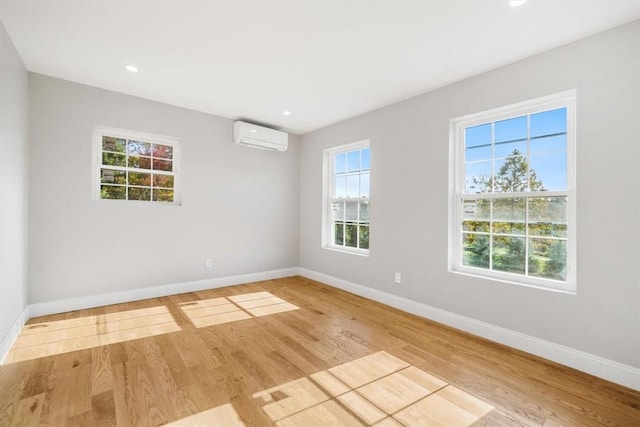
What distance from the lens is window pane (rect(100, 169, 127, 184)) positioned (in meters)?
3.54

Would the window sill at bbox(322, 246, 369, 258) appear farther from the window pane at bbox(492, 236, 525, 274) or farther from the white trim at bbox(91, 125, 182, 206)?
the white trim at bbox(91, 125, 182, 206)

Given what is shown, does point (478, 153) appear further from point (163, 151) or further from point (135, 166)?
point (135, 166)

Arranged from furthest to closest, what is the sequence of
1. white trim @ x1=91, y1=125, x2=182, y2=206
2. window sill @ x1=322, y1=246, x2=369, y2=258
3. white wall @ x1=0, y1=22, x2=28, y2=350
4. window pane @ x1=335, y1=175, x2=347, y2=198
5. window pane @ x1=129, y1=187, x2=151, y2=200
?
window pane @ x1=335, y1=175, x2=347, y2=198 → window sill @ x1=322, y1=246, x2=369, y2=258 → window pane @ x1=129, y1=187, x2=151, y2=200 → white trim @ x1=91, y1=125, x2=182, y2=206 → white wall @ x1=0, y1=22, x2=28, y2=350

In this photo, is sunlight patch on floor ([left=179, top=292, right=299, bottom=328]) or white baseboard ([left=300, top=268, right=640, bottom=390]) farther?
sunlight patch on floor ([left=179, top=292, right=299, bottom=328])

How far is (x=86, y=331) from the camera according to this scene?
2.77m

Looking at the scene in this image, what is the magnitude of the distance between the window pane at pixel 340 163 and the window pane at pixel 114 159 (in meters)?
3.02

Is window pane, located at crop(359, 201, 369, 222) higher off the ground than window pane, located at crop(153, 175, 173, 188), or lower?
lower

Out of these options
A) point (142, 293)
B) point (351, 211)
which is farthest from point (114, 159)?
point (351, 211)

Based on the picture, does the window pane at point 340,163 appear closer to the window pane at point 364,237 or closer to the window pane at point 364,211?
the window pane at point 364,211

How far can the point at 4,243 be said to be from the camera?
7.47ft

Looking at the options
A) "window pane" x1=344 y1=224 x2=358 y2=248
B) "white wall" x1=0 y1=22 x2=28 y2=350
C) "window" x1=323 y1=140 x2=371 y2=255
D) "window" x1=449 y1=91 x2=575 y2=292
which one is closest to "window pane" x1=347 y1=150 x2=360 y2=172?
"window" x1=323 y1=140 x2=371 y2=255

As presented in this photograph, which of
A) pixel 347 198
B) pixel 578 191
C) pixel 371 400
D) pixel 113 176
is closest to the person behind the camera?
pixel 371 400

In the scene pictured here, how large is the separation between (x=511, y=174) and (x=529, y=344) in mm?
1524

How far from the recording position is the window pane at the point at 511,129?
2.67m
